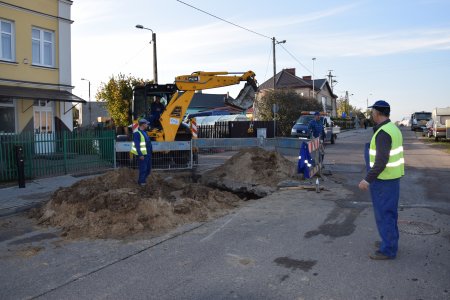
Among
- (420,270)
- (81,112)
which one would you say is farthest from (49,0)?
(81,112)

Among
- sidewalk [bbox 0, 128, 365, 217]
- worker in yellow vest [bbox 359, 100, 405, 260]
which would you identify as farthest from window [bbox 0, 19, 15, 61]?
worker in yellow vest [bbox 359, 100, 405, 260]

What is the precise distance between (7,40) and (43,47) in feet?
5.62

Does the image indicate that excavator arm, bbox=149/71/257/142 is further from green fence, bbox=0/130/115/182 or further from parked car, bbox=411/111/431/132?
parked car, bbox=411/111/431/132

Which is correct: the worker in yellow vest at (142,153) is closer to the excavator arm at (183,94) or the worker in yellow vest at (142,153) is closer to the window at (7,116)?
the excavator arm at (183,94)

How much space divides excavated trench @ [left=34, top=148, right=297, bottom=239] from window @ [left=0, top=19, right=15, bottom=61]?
35.2 ft

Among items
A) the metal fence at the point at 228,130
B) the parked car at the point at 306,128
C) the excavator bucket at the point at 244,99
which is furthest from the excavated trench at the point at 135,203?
the metal fence at the point at 228,130

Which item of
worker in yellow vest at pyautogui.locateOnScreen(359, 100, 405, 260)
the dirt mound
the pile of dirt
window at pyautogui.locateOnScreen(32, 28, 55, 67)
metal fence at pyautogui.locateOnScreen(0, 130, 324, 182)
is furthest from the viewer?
window at pyautogui.locateOnScreen(32, 28, 55, 67)

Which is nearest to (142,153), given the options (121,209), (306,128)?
(121,209)

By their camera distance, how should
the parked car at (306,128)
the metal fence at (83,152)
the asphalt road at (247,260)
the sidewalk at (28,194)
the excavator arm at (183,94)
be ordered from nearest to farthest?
the asphalt road at (247,260) < the sidewalk at (28,194) < the metal fence at (83,152) < the excavator arm at (183,94) < the parked car at (306,128)

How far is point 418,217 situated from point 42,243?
637 centimetres

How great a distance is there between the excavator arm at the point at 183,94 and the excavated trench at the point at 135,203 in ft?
9.70

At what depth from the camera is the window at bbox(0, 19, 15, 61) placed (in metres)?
17.3

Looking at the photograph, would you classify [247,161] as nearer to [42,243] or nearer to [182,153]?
[182,153]

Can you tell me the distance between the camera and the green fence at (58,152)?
1158 centimetres
